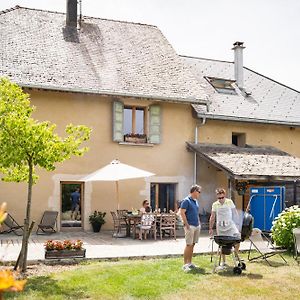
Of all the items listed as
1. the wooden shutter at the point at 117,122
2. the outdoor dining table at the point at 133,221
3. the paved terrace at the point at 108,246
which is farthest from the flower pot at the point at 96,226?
the wooden shutter at the point at 117,122

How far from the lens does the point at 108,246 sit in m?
11.7

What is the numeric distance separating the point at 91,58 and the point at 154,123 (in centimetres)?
365

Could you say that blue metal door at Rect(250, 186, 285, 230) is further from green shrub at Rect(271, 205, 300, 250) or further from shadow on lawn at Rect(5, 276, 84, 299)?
shadow on lawn at Rect(5, 276, 84, 299)

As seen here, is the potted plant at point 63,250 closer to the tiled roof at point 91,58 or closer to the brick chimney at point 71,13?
the tiled roof at point 91,58

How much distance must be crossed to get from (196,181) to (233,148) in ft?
6.60

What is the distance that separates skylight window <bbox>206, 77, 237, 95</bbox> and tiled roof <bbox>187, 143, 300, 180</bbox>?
10.8 feet

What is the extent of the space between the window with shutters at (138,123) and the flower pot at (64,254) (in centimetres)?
697

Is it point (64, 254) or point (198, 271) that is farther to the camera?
point (64, 254)

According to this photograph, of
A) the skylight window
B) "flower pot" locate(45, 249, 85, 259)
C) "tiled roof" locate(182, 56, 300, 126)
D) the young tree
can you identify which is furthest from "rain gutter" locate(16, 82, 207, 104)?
"flower pot" locate(45, 249, 85, 259)

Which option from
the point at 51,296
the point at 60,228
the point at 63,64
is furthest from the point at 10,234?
the point at 51,296

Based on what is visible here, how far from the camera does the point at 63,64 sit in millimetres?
16344

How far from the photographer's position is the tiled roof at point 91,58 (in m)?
15.5

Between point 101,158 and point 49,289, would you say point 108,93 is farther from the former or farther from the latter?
point 49,289

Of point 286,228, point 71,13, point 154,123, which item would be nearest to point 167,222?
point 286,228
